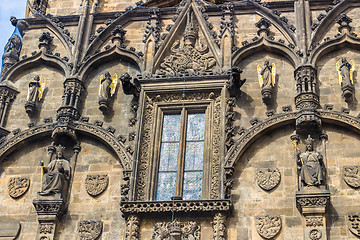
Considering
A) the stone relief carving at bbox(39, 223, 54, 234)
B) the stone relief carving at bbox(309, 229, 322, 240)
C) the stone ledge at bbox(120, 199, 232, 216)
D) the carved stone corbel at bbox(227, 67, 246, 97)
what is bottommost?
the stone relief carving at bbox(309, 229, 322, 240)

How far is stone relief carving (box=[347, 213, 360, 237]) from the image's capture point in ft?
54.7

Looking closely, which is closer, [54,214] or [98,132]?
[54,214]

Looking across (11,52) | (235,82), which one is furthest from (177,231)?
(11,52)

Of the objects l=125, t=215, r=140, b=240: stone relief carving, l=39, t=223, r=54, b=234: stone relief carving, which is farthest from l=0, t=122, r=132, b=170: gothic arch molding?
l=39, t=223, r=54, b=234: stone relief carving

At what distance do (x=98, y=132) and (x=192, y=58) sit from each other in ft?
10.0

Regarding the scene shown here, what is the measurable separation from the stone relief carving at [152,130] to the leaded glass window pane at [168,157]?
34cm

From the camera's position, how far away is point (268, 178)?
1784 cm

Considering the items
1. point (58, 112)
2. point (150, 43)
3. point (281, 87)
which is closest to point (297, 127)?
point (281, 87)

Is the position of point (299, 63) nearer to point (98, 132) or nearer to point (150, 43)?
point (150, 43)

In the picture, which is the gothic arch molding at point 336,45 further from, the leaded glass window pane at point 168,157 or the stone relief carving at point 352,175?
the leaded glass window pane at point 168,157

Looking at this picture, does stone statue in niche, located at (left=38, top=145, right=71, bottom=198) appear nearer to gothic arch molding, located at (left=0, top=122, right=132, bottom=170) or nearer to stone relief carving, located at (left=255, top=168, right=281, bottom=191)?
gothic arch molding, located at (left=0, top=122, right=132, bottom=170)

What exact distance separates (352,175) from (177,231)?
13.4 feet

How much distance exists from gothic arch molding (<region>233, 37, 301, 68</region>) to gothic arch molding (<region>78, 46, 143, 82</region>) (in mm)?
2535

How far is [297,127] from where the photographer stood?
18.3m
